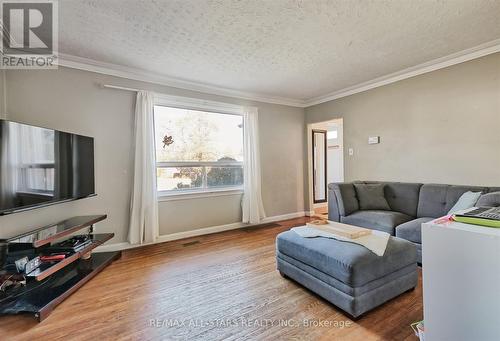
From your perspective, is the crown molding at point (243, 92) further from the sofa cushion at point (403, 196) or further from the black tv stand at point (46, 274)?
the black tv stand at point (46, 274)

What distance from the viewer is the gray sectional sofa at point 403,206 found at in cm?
270

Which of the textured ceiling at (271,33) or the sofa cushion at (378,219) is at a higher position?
the textured ceiling at (271,33)

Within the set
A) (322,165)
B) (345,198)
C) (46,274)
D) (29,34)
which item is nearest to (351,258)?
(345,198)

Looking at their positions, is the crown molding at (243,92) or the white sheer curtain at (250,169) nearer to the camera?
the crown molding at (243,92)

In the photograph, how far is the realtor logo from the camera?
205cm

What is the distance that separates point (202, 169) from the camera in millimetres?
4102

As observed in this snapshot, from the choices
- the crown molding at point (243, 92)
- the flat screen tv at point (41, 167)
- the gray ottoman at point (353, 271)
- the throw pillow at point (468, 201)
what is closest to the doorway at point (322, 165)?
the crown molding at point (243, 92)

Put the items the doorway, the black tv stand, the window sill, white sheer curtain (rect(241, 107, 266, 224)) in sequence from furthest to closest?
the doorway → white sheer curtain (rect(241, 107, 266, 224)) → the window sill → the black tv stand

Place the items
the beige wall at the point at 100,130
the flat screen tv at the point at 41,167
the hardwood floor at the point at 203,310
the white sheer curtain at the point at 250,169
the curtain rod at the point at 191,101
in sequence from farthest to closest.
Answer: the white sheer curtain at the point at 250,169 < the curtain rod at the point at 191,101 < the beige wall at the point at 100,130 < the flat screen tv at the point at 41,167 < the hardwood floor at the point at 203,310

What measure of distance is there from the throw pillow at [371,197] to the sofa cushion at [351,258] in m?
1.53

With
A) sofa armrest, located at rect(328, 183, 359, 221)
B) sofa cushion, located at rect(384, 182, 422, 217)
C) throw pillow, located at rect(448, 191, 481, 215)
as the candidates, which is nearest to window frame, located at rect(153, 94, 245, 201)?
sofa armrest, located at rect(328, 183, 359, 221)

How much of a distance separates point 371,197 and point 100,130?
13.3ft

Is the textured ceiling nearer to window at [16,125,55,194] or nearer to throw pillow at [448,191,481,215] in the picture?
window at [16,125,55,194]

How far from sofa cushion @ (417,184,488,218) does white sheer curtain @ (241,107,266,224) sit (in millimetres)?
2542
